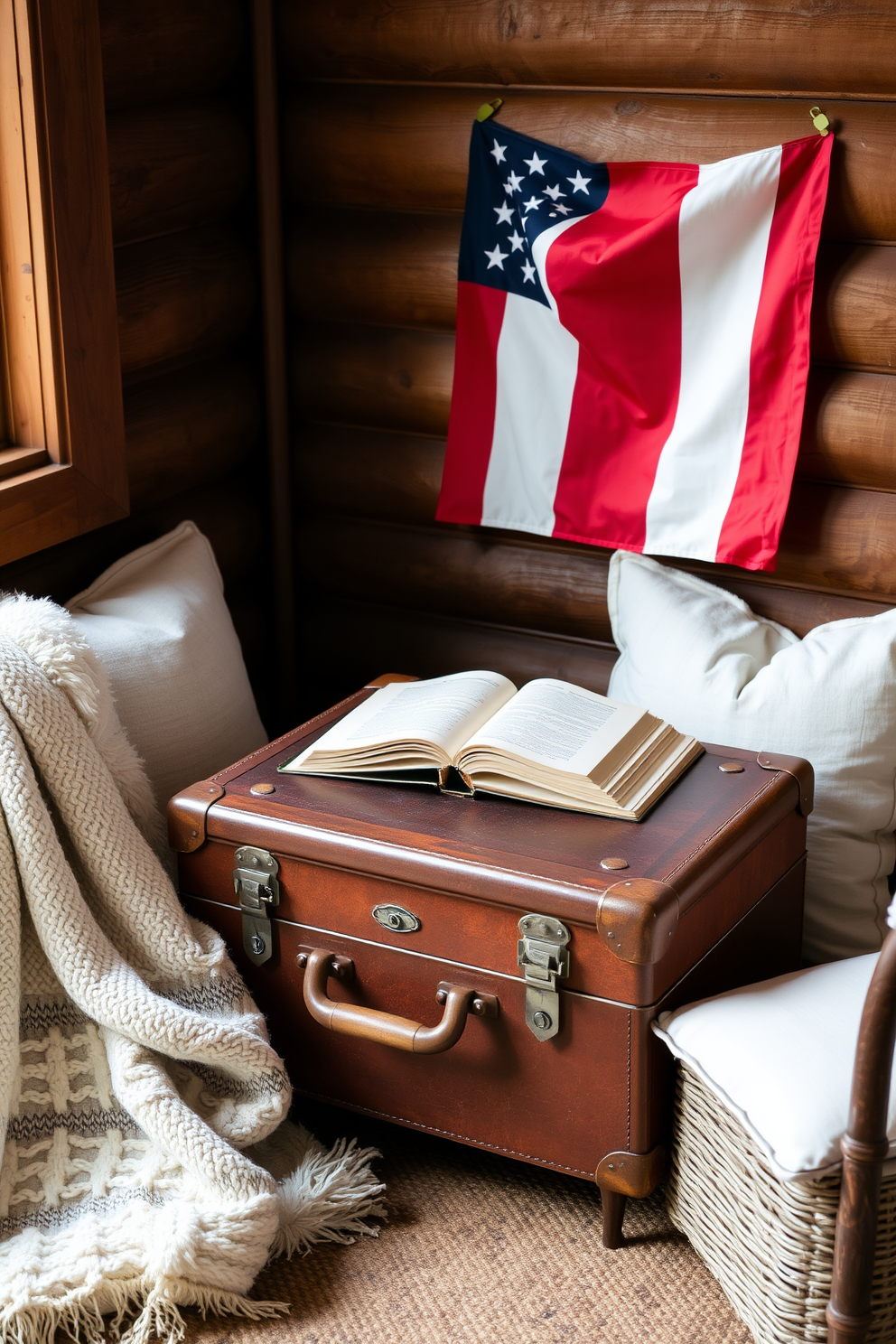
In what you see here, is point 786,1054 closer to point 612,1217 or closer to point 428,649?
point 612,1217

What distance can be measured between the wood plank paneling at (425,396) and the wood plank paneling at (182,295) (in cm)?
15

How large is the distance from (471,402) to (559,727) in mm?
697

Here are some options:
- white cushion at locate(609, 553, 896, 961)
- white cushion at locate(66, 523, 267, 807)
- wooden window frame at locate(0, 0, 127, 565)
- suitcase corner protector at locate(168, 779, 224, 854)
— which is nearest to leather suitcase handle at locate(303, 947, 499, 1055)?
suitcase corner protector at locate(168, 779, 224, 854)

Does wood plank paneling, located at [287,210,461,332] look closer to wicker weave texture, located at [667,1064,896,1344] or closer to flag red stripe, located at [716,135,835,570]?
flag red stripe, located at [716,135,835,570]

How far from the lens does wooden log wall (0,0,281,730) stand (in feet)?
6.56

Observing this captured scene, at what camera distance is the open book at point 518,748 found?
1.64 metres

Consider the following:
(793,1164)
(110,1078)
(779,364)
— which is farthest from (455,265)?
(793,1164)

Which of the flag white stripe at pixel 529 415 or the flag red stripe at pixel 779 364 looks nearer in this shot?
the flag red stripe at pixel 779 364

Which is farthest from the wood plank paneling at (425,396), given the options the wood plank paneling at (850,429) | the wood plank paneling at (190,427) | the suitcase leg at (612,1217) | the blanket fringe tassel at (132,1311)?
the blanket fringe tassel at (132,1311)

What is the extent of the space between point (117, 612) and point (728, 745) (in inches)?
35.4

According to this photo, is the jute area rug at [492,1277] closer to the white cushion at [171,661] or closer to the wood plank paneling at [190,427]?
the white cushion at [171,661]

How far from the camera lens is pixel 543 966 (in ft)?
5.03

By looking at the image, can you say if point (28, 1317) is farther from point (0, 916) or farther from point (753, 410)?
point (753, 410)

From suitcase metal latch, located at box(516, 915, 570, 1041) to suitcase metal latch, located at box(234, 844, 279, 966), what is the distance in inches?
13.5
